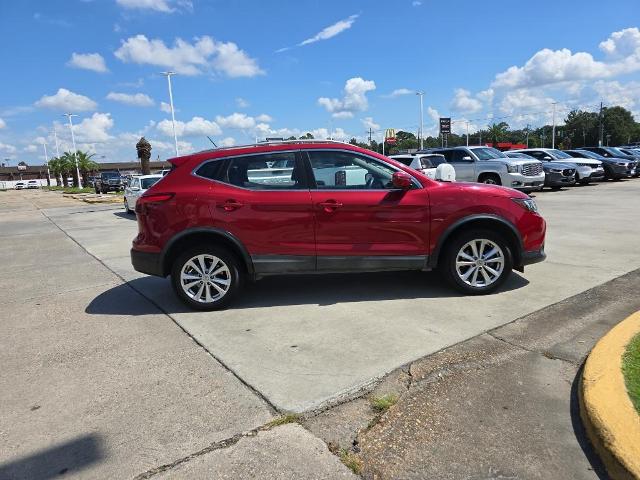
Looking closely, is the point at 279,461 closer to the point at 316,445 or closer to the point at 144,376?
the point at 316,445

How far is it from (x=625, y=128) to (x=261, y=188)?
129221 mm

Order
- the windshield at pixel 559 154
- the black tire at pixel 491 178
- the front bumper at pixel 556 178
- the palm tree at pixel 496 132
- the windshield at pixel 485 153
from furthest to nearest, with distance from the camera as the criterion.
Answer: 1. the palm tree at pixel 496 132
2. the windshield at pixel 559 154
3. the front bumper at pixel 556 178
4. the windshield at pixel 485 153
5. the black tire at pixel 491 178

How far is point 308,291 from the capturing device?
19.0 ft

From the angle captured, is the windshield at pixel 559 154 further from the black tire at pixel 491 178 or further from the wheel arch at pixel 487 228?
the wheel arch at pixel 487 228

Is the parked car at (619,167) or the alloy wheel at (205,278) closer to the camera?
the alloy wheel at (205,278)

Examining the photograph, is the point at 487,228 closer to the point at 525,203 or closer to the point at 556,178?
the point at 525,203

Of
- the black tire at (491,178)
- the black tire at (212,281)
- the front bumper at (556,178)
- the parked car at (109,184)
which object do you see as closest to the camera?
the black tire at (212,281)

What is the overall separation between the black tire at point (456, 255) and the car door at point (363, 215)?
0.30 metres

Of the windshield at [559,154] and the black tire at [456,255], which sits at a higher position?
the windshield at [559,154]

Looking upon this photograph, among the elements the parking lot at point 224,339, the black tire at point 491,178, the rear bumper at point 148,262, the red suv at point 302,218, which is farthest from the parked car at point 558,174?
the rear bumper at point 148,262

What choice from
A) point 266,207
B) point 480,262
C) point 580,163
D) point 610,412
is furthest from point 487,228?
point 580,163

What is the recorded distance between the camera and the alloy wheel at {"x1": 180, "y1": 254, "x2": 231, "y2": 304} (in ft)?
16.7

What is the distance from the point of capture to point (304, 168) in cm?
512

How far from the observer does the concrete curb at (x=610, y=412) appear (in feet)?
7.89
